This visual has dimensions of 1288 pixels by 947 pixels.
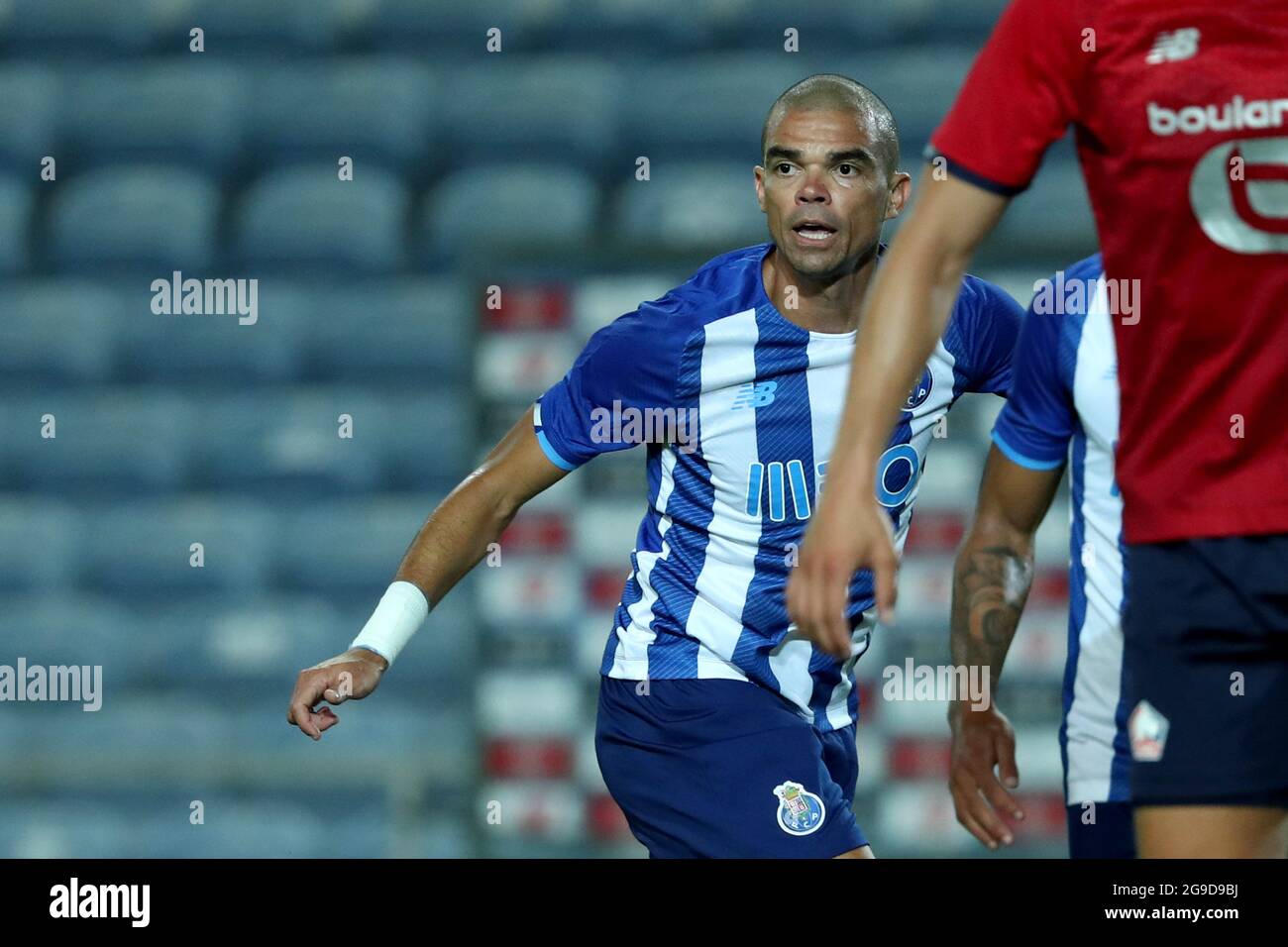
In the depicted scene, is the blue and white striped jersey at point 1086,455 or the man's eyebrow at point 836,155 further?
the man's eyebrow at point 836,155

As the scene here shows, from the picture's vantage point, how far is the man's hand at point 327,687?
9.18ft

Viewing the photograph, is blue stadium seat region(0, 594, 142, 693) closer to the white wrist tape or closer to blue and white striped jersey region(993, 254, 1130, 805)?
the white wrist tape

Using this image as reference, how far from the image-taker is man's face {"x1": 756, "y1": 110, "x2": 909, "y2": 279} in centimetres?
312

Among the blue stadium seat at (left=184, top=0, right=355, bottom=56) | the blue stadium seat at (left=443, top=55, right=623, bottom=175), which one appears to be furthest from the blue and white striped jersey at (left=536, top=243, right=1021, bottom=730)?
the blue stadium seat at (left=184, top=0, right=355, bottom=56)

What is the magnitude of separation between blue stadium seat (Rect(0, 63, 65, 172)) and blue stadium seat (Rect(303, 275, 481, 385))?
4.70 ft

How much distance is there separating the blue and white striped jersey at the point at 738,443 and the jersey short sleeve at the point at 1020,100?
4.11ft

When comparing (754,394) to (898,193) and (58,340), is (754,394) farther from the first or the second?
(58,340)

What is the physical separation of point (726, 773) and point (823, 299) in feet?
2.60

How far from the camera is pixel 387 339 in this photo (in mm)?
6367

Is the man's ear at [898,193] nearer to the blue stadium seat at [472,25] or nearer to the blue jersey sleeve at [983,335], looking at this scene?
the blue jersey sleeve at [983,335]

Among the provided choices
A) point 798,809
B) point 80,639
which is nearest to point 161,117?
point 80,639

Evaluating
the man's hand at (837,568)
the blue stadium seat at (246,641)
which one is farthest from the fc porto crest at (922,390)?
the blue stadium seat at (246,641)

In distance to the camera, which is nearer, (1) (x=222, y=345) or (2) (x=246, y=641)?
(2) (x=246, y=641)
